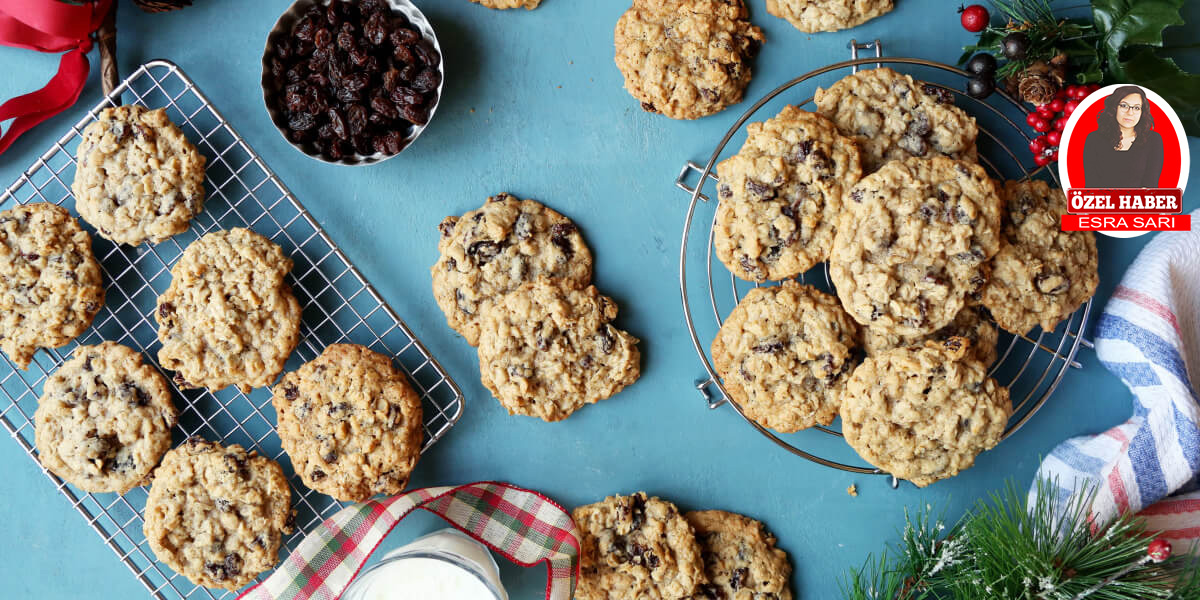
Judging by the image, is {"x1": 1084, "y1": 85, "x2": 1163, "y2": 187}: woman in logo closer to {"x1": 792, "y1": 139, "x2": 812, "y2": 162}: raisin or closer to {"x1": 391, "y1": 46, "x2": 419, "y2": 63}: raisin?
{"x1": 792, "y1": 139, "x2": 812, "y2": 162}: raisin

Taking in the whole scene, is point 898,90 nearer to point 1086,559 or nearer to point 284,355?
point 1086,559

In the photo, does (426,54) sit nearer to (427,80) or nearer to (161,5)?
(427,80)

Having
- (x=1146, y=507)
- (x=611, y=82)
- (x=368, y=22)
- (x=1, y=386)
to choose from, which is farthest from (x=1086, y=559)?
(x=1, y=386)

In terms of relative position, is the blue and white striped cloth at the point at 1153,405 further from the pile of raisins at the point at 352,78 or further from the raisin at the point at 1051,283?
the pile of raisins at the point at 352,78

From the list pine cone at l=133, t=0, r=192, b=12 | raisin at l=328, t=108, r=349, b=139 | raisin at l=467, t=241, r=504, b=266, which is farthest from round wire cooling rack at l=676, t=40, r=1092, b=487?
pine cone at l=133, t=0, r=192, b=12

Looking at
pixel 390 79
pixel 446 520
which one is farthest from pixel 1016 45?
pixel 446 520
